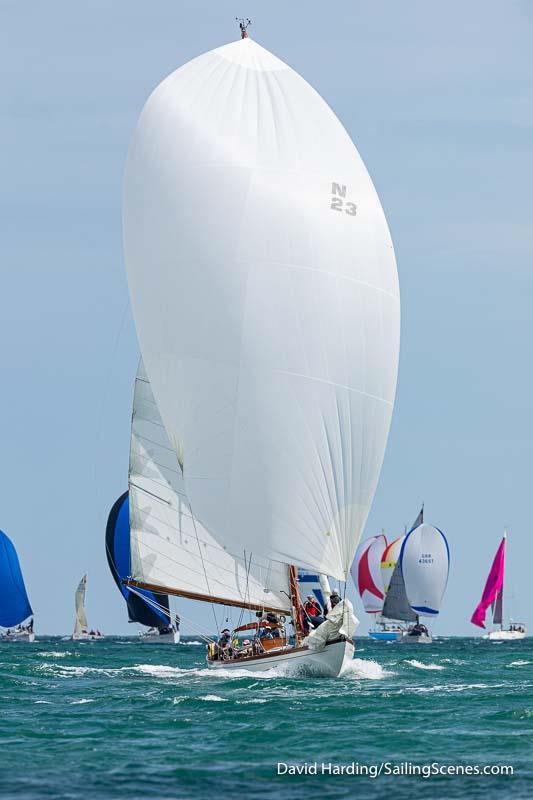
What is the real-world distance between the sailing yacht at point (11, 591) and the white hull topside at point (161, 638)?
34.4ft

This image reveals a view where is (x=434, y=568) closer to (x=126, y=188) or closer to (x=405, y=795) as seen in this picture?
(x=126, y=188)

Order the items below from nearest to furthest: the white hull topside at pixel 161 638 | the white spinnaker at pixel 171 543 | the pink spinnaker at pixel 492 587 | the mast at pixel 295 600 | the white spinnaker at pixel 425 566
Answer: the mast at pixel 295 600 → the white spinnaker at pixel 171 543 → the white hull topside at pixel 161 638 → the white spinnaker at pixel 425 566 → the pink spinnaker at pixel 492 587

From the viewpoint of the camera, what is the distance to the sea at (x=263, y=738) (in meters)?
20.5

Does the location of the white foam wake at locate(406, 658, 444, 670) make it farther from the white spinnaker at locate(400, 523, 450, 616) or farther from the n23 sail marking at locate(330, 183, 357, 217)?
the white spinnaker at locate(400, 523, 450, 616)

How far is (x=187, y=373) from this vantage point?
3469 centimetres

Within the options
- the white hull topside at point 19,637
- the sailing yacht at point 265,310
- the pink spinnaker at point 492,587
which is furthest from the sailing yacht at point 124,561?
the sailing yacht at point 265,310

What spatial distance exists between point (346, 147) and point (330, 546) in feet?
33.7

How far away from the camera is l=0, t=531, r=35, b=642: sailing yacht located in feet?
327

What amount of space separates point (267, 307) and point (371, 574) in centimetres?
8563

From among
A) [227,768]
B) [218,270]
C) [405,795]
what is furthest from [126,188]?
[405,795]

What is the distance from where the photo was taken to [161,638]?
96750 mm

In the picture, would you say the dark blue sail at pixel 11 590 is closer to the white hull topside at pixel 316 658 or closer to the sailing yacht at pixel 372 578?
the sailing yacht at pixel 372 578

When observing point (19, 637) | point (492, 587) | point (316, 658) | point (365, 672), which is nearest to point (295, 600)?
point (316, 658)

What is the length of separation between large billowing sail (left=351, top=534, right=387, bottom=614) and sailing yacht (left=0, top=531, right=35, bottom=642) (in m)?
28.2
